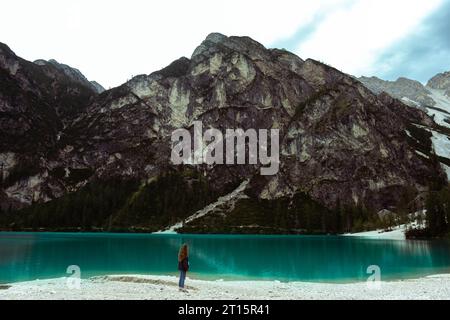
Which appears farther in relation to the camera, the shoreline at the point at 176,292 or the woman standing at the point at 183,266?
the woman standing at the point at 183,266

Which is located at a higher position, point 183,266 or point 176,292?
point 183,266

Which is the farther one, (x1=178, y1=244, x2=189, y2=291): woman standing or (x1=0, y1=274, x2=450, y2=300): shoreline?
(x1=178, y1=244, x2=189, y2=291): woman standing

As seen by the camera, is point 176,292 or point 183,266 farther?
point 183,266

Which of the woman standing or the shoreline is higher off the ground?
the woman standing

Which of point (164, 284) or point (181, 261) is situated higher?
point (181, 261)

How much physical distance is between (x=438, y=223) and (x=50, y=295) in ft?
457

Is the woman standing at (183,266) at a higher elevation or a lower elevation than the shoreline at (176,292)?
higher

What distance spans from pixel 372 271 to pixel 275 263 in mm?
15118
